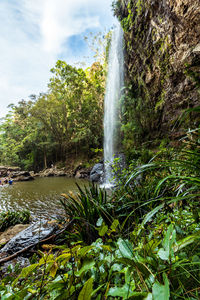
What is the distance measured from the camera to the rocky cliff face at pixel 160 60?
6281mm

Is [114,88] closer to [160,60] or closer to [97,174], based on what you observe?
[160,60]

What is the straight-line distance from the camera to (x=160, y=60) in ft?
27.4

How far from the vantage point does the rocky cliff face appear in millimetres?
6281

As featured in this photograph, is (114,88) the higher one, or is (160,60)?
(114,88)

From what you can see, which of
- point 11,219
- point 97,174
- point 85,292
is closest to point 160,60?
point 97,174

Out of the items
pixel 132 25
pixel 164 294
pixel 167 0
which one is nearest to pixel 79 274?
pixel 164 294

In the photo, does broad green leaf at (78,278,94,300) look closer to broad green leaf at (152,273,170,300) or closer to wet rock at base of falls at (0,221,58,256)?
broad green leaf at (152,273,170,300)

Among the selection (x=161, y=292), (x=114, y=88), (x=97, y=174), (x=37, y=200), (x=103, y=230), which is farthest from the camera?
(x=114, y=88)

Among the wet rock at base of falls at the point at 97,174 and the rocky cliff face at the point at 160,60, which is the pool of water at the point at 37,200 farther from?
the rocky cliff face at the point at 160,60

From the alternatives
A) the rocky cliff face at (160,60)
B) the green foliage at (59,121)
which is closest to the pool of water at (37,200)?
the rocky cliff face at (160,60)

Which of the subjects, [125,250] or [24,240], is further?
[24,240]

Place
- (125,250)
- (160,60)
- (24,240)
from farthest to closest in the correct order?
(160,60) → (24,240) → (125,250)

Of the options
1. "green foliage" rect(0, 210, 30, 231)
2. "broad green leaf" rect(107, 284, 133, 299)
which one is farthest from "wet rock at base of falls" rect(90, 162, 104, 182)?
"broad green leaf" rect(107, 284, 133, 299)

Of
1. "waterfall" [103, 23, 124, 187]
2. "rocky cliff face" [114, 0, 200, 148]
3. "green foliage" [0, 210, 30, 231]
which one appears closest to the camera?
"green foliage" [0, 210, 30, 231]
